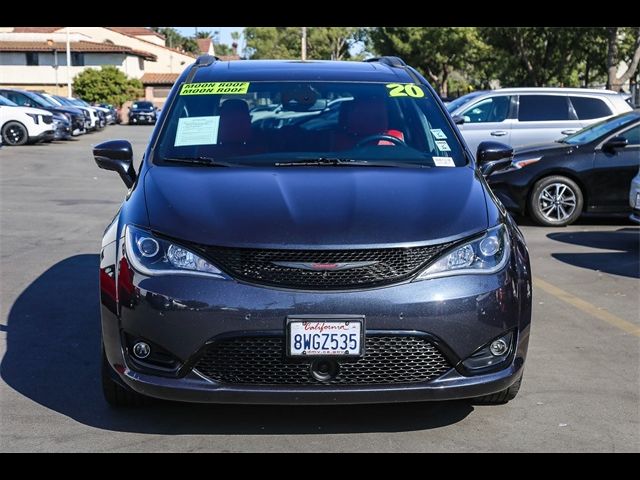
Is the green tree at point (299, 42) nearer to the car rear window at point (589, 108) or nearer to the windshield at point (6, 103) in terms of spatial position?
the windshield at point (6, 103)

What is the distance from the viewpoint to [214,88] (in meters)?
5.58

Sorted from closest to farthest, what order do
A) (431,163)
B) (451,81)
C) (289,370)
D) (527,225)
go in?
(289,370)
(431,163)
(527,225)
(451,81)

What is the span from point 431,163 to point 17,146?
25.0 m

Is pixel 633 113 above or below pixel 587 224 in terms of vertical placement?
above

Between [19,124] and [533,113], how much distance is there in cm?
1718

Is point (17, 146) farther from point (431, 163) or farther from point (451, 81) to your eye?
point (451, 81)

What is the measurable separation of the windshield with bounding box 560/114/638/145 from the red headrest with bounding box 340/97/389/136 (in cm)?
694

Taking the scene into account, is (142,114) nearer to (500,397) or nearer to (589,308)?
(589,308)

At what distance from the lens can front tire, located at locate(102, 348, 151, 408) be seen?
4477mm

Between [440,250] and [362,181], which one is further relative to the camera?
[362,181]

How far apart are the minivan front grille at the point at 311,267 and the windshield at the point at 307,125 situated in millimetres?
1075
